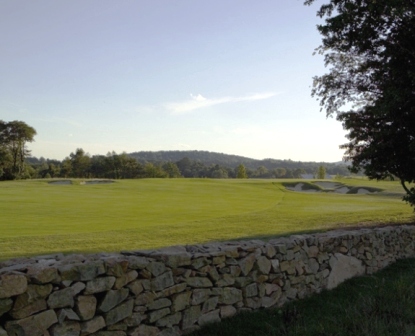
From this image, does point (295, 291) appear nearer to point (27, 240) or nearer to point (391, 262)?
point (391, 262)

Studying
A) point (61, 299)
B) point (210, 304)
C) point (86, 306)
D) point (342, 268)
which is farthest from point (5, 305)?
point (342, 268)

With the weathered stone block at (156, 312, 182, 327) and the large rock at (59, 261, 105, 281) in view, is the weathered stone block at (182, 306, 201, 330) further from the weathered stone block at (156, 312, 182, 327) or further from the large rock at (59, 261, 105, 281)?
the large rock at (59, 261, 105, 281)

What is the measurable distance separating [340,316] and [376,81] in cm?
1018

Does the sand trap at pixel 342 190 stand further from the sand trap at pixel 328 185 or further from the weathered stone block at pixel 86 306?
the weathered stone block at pixel 86 306

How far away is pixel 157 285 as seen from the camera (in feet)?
15.4

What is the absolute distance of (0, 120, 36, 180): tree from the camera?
2534 inches

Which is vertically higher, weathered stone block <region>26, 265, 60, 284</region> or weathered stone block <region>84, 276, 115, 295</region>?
weathered stone block <region>26, 265, 60, 284</region>

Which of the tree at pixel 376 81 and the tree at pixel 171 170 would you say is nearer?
the tree at pixel 376 81

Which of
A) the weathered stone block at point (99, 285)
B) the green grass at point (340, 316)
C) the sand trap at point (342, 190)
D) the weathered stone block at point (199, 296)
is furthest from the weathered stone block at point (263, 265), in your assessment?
the sand trap at point (342, 190)

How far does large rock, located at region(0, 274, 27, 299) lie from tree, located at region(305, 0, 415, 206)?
10252 millimetres

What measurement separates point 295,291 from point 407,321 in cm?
186

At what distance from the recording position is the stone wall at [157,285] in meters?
3.69

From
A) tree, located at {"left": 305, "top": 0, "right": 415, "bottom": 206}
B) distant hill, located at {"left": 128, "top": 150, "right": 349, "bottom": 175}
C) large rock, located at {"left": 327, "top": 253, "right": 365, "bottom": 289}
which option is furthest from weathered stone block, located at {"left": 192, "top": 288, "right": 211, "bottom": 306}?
distant hill, located at {"left": 128, "top": 150, "right": 349, "bottom": 175}

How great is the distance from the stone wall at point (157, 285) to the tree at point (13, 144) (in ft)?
220
